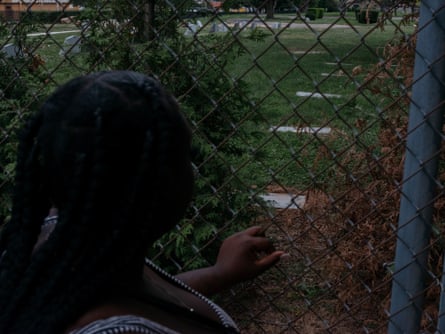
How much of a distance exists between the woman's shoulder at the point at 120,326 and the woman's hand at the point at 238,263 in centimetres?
62

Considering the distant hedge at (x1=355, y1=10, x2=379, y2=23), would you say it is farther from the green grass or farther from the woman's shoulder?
the woman's shoulder

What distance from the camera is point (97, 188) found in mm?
1235

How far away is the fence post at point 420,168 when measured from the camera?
185 cm

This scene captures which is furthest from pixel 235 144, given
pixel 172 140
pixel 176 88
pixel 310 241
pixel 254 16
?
pixel 172 140

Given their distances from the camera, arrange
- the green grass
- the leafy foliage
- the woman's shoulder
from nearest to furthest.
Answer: the woman's shoulder, the green grass, the leafy foliage

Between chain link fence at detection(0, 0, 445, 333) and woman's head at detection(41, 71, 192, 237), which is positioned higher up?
woman's head at detection(41, 71, 192, 237)

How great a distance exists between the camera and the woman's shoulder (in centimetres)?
121

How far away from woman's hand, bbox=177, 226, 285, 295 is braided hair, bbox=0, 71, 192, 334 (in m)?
0.55

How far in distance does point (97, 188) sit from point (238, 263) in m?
0.73

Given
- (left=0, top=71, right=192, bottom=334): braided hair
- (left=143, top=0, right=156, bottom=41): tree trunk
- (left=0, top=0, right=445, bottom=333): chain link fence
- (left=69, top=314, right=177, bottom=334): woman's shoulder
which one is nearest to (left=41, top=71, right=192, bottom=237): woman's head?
(left=0, top=71, right=192, bottom=334): braided hair

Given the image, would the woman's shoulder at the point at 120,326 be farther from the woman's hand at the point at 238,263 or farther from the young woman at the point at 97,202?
the woman's hand at the point at 238,263

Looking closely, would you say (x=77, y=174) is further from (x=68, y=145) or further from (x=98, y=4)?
(x=98, y=4)

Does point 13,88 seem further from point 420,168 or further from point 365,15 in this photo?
point 420,168

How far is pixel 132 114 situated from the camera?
4.11ft
